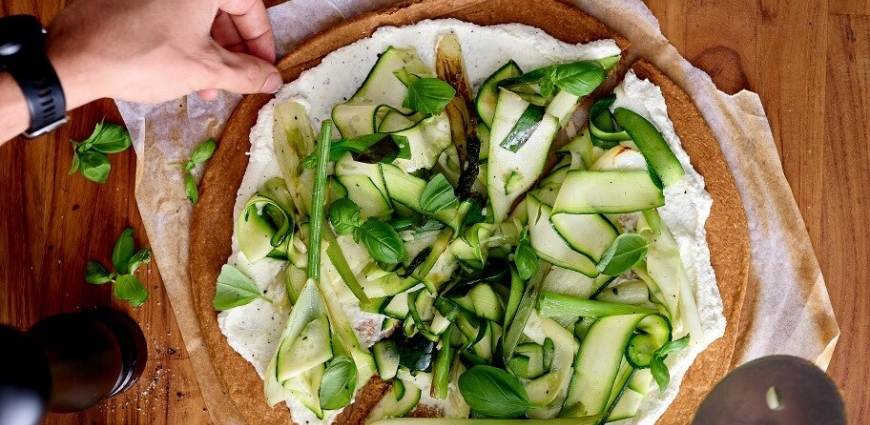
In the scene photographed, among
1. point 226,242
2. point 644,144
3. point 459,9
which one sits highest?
point 459,9

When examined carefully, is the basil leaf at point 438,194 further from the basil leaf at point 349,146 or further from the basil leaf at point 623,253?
the basil leaf at point 623,253

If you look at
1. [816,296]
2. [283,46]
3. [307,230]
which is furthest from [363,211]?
[816,296]

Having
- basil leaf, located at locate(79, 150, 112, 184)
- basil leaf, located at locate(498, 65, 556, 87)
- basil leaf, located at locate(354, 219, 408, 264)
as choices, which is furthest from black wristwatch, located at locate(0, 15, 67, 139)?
basil leaf, located at locate(498, 65, 556, 87)

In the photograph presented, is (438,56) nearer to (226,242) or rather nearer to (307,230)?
(307,230)

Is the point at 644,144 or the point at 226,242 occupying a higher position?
the point at 644,144

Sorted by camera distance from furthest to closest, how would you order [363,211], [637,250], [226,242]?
[226,242], [363,211], [637,250]

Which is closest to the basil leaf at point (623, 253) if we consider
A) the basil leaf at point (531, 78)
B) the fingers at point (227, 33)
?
the basil leaf at point (531, 78)
